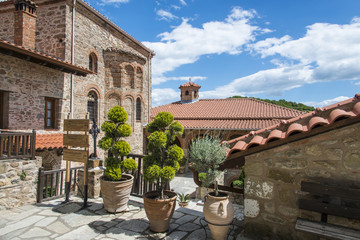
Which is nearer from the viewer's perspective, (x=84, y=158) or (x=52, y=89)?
(x=84, y=158)

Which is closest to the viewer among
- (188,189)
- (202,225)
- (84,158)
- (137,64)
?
(202,225)

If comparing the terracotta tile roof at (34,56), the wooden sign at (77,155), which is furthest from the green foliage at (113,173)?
the terracotta tile roof at (34,56)

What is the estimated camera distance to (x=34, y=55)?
24.0 feet

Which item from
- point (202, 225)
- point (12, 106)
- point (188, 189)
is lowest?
point (188, 189)

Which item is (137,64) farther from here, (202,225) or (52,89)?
(202,225)

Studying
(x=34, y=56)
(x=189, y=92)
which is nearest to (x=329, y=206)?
(x=34, y=56)

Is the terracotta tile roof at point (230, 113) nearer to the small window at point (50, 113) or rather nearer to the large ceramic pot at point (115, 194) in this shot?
the small window at point (50, 113)

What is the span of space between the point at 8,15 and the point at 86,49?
3.86 metres

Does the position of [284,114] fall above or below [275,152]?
above

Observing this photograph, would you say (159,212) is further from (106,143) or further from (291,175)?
(291,175)

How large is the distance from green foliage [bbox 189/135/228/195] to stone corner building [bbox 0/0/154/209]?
4290 mm

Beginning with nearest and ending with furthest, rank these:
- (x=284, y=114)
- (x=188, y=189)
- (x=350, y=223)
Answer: (x=350, y=223), (x=188, y=189), (x=284, y=114)

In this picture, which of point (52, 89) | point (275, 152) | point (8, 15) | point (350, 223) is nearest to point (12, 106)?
point (52, 89)

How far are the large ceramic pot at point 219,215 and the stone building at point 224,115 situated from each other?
31.2 ft
